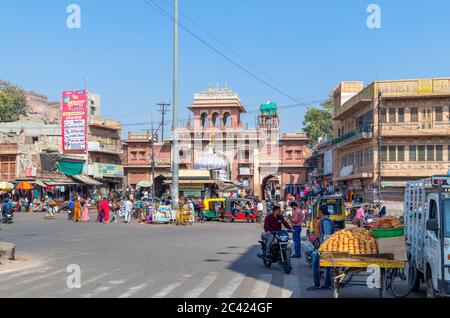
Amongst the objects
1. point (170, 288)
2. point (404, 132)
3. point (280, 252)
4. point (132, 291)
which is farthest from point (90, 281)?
point (404, 132)

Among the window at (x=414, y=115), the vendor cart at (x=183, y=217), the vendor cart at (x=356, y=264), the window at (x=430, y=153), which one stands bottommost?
the vendor cart at (x=183, y=217)

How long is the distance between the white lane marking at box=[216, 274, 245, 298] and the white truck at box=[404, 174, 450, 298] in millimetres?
3400

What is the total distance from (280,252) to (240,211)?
2455 cm

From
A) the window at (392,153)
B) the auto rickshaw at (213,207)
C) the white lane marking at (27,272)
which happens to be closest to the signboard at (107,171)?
the auto rickshaw at (213,207)

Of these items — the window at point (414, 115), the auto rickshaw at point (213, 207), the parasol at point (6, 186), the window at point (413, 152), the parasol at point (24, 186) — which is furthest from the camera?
the parasol at point (24, 186)

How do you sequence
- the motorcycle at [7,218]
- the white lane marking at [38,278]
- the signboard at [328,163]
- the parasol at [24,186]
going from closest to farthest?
the white lane marking at [38,278] < the motorcycle at [7,218] < the parasol at [24,186] < the signboard at [328,163]

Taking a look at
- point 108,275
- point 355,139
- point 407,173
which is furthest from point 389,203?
point 108,275

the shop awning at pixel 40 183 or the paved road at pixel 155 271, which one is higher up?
the shop awning at pixel 40 183

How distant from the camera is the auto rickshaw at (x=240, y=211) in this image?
38594 mm

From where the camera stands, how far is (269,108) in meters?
77.3

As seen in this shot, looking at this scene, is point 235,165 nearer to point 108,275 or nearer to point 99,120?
point 99,120

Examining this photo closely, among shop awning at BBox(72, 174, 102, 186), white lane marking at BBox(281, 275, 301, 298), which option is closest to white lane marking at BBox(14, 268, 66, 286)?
white lane marking at BBox(281, 275, 301, 298)

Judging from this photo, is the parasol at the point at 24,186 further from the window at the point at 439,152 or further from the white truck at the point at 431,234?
the white truck at the point at 431,234
